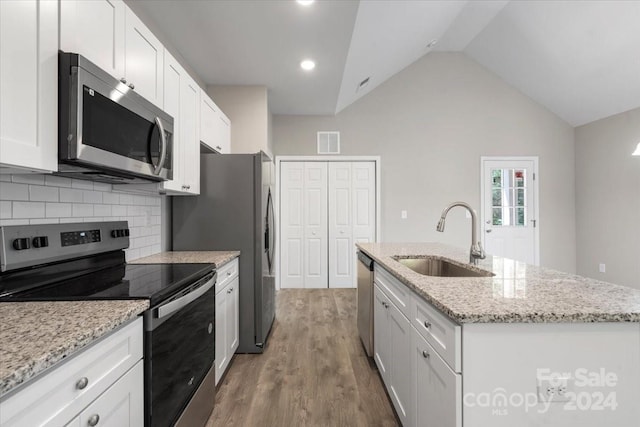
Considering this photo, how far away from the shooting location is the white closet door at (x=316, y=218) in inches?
191

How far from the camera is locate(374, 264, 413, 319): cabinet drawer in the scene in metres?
1.46

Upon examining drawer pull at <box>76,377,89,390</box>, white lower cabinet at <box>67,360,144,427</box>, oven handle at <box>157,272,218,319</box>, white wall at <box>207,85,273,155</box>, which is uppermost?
white wall at <box>207,85,273,155</box>

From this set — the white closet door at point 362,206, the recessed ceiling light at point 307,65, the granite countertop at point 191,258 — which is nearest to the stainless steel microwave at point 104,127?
the granite countertop at point 191,258

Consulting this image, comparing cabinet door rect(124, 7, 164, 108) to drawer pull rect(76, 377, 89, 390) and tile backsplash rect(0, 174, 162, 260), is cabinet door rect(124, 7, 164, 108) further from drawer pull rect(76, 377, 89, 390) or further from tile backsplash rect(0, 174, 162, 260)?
drawer pull rect(76, 377, 89, 390)

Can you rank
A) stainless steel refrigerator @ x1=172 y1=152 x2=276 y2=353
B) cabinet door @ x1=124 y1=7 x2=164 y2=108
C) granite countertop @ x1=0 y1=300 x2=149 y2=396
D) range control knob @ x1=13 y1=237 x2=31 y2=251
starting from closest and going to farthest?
granite countertop @ x1=0 y1=300 x2=149 y2=396
range control knob @ x1=13 y1=237 x2=31 y2=251
cabinet door @ x1=124 y1=7 x2=164 y2=108
stainless steel refrigerator @ x1=172 y1=152 x2=276 y2=353

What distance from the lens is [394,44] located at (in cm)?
360

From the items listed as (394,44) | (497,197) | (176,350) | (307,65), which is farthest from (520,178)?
(176,350)

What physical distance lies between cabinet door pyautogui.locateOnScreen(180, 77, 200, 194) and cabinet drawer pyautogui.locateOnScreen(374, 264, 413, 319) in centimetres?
147

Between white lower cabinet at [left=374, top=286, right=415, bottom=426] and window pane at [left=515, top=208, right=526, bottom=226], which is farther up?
window pane at [left=515, top=208, right=526, bottom=226]

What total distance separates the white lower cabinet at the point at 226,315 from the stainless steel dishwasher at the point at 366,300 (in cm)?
102

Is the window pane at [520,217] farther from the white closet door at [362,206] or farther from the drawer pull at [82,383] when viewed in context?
the drawer pull at [82,383]

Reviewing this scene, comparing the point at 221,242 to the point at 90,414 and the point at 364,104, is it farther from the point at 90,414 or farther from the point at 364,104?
the point at 364,104

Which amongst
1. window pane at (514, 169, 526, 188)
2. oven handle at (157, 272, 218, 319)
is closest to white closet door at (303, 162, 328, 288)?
window pane at (514, 169, 526, 188)

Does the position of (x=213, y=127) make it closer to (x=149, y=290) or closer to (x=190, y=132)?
(x=190, y=132)
